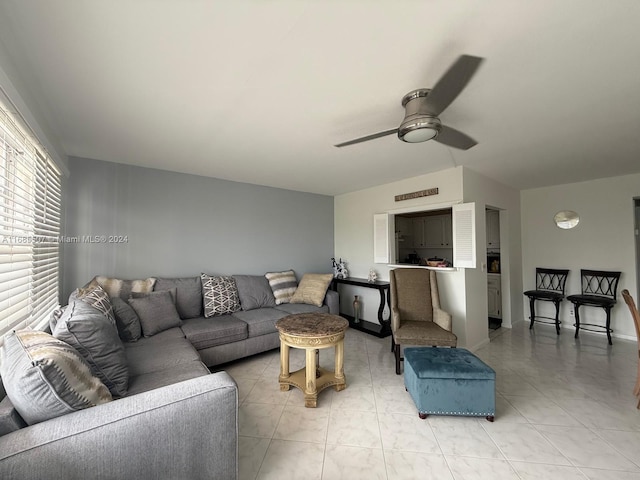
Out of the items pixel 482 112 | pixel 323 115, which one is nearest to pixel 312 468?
pixel 323 115

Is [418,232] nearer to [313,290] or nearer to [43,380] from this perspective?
[313,290]

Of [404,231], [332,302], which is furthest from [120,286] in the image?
[404,231]

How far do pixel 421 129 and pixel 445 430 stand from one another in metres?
2.07

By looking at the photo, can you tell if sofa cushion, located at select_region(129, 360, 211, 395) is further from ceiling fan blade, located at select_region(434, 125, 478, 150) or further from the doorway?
the doorway

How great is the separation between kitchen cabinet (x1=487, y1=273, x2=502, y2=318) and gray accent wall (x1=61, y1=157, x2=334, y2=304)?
3.00 m

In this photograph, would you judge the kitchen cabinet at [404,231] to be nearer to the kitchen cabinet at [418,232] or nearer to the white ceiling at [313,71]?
the kitchen cabinet at [418,232]

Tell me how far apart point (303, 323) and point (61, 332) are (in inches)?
63.1

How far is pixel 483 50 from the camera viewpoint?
4.26 ft

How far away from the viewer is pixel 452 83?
132 cm

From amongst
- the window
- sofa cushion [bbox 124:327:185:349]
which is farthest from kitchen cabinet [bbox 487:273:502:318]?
the window

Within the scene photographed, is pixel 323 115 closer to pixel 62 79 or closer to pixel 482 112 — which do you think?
pixel 482 112

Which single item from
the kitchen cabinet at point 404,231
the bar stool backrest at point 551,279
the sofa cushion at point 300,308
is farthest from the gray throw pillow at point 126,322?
the bar stool backrest at point 551,279

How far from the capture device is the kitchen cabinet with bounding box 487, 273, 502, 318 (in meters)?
4.23

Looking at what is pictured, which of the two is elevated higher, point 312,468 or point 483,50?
point 483,50
